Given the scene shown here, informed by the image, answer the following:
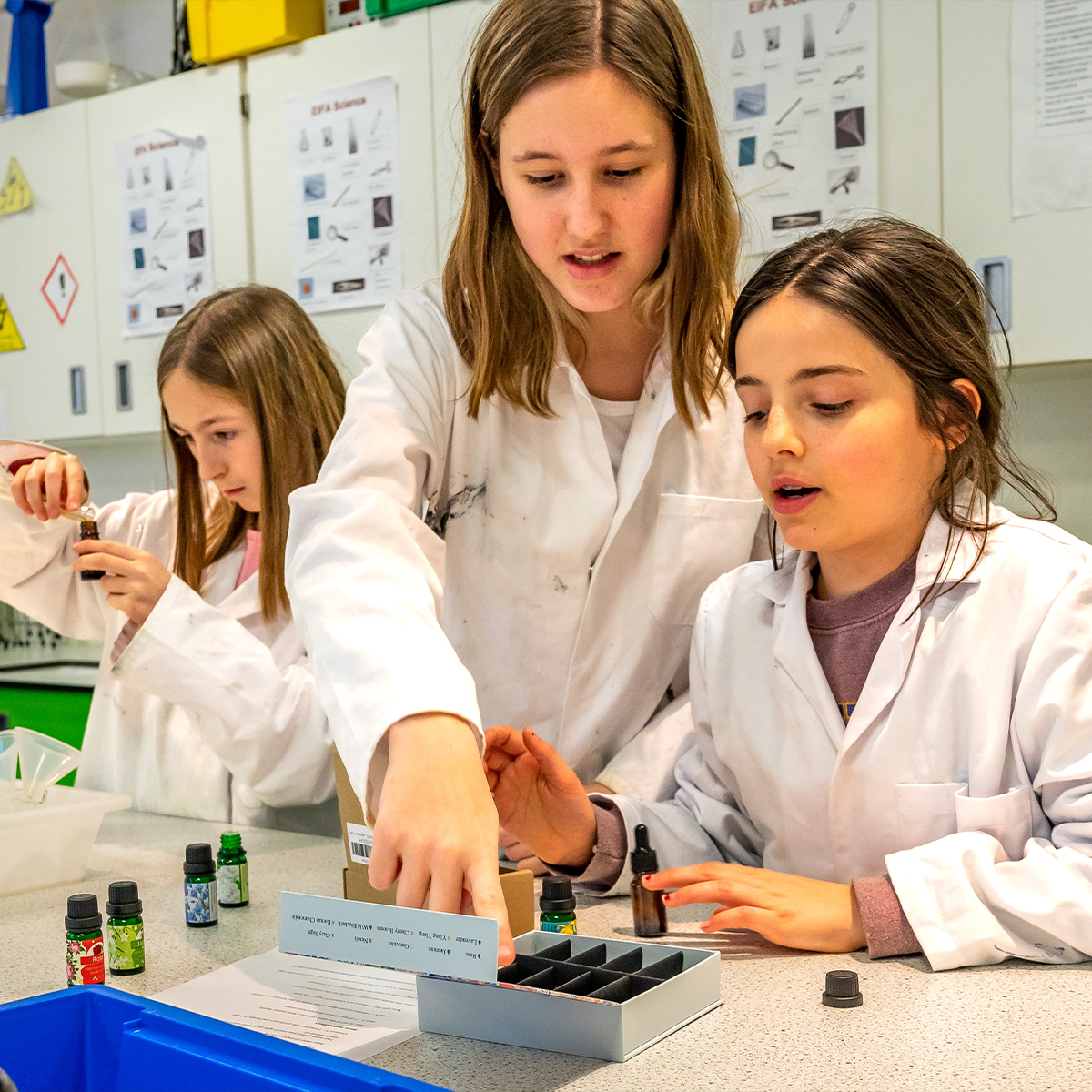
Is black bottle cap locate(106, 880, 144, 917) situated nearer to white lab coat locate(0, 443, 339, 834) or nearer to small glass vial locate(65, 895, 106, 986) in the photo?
small glass vial locate(65, 895, 106, 986)

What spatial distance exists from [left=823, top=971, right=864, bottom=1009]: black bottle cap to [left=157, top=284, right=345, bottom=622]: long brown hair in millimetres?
1074

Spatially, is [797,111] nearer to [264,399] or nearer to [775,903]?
[264,399]

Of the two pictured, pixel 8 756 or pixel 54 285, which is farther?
pixel 54 285

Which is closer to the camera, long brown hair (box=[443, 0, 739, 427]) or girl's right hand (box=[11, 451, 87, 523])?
long brown hair (box=[443, 0, 739, 427])

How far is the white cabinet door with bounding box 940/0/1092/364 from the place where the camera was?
1.93m

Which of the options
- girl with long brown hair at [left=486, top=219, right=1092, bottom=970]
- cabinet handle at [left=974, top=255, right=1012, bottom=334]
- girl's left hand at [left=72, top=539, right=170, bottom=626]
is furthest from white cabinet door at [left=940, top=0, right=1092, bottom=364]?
girl's left hand at [left=72, top=539, right=170, bottom=626]

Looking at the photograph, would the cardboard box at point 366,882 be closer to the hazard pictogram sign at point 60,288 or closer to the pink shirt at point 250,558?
the pink shirt at point 250,558

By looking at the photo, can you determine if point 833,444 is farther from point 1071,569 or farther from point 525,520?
point 525,520

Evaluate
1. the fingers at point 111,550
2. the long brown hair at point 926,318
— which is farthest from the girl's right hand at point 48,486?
the long brown hair at point 926,318

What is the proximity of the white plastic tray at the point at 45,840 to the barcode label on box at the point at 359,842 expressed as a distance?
0.39 m

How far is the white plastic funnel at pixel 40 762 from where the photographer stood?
1265 mm

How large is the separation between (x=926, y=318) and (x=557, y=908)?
599 millimetres

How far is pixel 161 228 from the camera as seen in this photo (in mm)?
3008

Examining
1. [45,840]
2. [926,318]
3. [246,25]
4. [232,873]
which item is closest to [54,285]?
[246,25]
